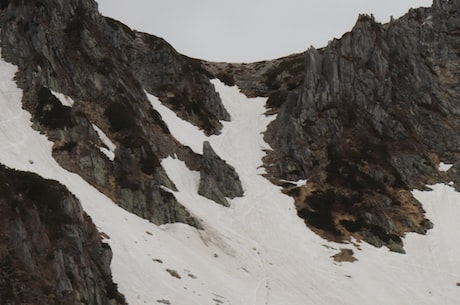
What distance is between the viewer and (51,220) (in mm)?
26000

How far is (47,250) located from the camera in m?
24.4

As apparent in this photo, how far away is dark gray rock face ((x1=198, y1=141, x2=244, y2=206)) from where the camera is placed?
63.5 m

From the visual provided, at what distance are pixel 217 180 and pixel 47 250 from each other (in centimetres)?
4286

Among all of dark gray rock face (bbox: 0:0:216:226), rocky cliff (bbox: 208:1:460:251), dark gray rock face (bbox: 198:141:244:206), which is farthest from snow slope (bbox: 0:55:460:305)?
rocky cliff (bbox: 208:1:460:251)

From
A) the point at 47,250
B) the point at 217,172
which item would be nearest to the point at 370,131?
the point at 217,172

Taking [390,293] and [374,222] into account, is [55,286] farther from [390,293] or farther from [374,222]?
[374,222]

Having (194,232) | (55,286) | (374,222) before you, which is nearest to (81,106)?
(194,232)

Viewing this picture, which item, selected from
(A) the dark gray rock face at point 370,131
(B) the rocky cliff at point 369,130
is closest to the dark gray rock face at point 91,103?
(B) the rocky cliff at point 369,130

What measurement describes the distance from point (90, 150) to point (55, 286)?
30.4m

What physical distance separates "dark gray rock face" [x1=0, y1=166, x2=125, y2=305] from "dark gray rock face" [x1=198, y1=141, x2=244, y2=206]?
33.9m

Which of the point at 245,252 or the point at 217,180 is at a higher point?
the point at 217,180

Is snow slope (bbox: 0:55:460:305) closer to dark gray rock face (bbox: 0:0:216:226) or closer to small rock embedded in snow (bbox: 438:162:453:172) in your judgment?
dark gray rock face (bbox: 0:0:216:226)

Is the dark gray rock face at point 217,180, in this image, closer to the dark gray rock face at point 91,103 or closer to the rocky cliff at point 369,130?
the dark gray rock face at point 91,103

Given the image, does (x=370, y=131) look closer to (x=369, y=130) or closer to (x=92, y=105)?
(x=369, y=130)
